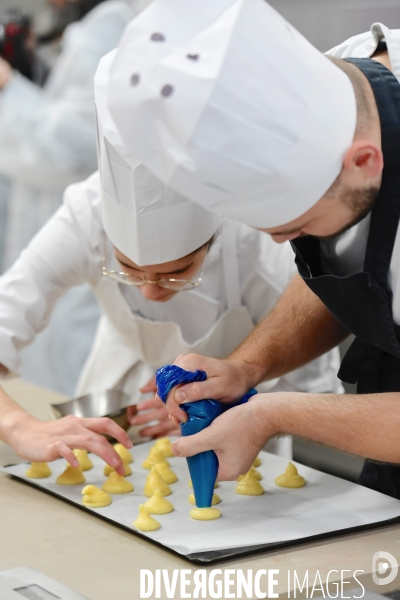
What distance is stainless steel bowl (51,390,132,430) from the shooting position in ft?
5.57

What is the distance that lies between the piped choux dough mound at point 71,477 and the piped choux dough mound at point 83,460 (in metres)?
0.06

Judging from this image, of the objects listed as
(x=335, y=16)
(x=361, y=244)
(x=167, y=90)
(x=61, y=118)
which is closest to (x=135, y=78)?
(x=167, y=90)

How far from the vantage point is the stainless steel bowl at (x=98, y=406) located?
170 cm

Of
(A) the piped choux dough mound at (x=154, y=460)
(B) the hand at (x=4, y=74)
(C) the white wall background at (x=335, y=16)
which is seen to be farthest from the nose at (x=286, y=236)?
(B) the hand at (x=4, y=74)

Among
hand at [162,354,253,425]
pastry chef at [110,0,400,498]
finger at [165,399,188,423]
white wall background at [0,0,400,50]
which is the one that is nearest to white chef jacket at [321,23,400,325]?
pastry chef at [110,0,400,498]

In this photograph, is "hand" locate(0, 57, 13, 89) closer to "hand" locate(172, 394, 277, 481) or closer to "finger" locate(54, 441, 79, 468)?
"finger" locate(54, 441, 79, 468)

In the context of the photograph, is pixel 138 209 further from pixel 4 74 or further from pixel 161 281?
pixel 4 74

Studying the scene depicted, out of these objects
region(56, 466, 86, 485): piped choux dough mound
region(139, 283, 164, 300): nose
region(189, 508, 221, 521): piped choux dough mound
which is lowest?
region(189, 508, 221, 521): piped choux dough mound

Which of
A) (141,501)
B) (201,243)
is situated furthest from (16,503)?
(201,243)

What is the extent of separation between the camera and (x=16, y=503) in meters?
1.36

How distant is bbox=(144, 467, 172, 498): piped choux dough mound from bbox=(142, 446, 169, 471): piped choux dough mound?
5.0 inches

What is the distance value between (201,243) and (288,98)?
1.79 ft

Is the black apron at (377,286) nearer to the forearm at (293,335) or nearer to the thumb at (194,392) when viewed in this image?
the forearm at (293,335)

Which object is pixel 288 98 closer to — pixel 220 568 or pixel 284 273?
pixel 220 568
